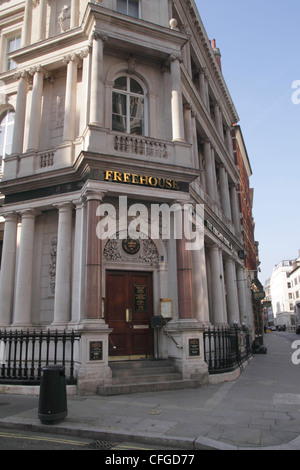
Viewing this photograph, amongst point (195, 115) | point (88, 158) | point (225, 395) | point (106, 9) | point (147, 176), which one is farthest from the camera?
point (195, 115)

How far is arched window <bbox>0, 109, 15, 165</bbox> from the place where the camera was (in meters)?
15.6

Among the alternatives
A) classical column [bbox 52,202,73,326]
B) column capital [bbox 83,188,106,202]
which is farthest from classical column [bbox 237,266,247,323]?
column capital [bbox 83,188,106,202]

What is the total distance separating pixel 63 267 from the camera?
1168 cm

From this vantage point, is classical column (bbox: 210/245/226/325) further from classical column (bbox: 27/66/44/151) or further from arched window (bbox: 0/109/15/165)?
arched window (bbox: 0/109/15/165)

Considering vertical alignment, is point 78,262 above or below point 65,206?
below

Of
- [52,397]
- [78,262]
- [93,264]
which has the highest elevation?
[78,262]

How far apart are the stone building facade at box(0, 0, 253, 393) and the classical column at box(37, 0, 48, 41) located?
1.9 inches

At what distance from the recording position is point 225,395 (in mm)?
8836

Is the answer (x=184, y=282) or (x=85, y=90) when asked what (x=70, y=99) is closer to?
(x=85, y=90)

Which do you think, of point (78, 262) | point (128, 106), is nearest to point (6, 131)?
point (128, 106)

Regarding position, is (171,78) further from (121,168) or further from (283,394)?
(283,394)

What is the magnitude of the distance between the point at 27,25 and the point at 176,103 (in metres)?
7.90

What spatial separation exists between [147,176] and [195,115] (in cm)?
697

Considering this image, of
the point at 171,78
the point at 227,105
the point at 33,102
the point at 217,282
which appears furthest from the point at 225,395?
the point at 227,105
